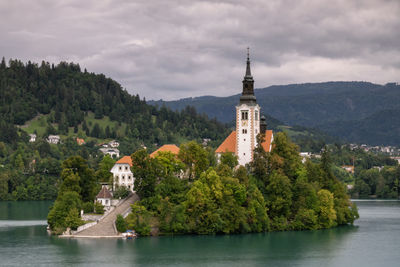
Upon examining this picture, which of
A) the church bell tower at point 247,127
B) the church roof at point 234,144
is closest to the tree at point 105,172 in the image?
the church roof at point 234,144

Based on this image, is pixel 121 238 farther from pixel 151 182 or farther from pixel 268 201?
pixel 268 201

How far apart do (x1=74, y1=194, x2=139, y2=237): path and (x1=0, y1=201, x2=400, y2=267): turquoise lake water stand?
9.86 feet

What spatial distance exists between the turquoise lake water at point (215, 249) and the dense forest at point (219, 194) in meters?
2.31

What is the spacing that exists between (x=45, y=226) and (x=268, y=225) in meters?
35.0

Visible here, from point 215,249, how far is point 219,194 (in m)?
10.4

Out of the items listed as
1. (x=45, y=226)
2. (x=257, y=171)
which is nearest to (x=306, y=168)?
(x=257, y=171)

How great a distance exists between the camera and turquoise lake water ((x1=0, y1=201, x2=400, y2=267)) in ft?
238

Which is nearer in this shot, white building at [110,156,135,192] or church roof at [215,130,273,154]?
white building at [110,156,135,192]

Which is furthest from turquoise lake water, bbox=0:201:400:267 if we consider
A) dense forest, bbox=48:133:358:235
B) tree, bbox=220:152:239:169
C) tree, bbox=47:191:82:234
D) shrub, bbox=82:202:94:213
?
tree, bbox=220:152:239:169

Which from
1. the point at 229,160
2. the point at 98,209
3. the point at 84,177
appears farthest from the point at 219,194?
the point at 84,177

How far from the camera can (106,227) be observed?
3536 inches

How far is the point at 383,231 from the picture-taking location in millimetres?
98688

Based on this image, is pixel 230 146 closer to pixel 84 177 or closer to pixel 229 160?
pixel 229 160

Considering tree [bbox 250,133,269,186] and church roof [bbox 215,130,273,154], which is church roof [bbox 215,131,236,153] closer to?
church roof [bbox 215,130,273,154]
